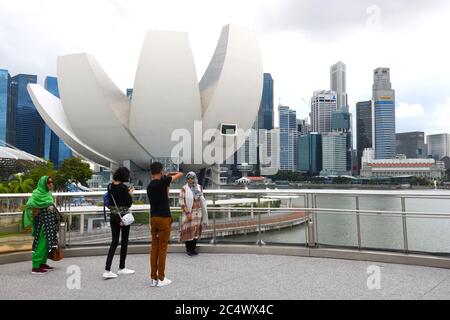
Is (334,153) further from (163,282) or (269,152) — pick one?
(163,282)

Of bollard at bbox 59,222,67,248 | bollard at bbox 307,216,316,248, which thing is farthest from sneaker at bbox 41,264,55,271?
bollard at bbox 307,216,316,248

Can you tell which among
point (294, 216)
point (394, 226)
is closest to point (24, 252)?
point (294, 216)

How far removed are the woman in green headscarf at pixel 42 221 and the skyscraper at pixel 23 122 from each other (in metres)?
115

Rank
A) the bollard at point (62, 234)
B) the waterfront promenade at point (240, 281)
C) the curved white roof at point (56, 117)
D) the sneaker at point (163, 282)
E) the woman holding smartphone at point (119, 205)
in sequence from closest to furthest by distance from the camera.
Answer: the waterfront promenade at point (240, 281), the sneaker at point (163, 282), the woman holding smartphone at point (119, 205), the bollard at point (62, 234), the curved white roof at point (56, 117)

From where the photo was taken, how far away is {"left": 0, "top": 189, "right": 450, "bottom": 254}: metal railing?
486 centimetres

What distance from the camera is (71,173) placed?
3397cm

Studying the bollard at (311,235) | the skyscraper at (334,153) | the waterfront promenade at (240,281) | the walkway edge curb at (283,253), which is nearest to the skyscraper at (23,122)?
the skyscraper at (334,153)

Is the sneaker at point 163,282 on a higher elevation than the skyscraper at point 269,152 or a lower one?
lower

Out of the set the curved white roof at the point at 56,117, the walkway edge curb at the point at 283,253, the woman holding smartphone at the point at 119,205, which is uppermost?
the curved white roof at the point at 56,117

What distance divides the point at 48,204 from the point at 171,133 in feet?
54.0

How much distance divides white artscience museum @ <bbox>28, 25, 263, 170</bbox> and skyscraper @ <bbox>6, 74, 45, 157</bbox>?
9772 cm

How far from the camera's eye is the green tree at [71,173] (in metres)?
33.7

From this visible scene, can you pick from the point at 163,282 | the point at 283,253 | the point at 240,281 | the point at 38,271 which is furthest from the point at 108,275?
the point at 283,253

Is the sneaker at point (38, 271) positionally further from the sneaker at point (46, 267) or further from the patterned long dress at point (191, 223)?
the patterned long dress at point (191, 223)
